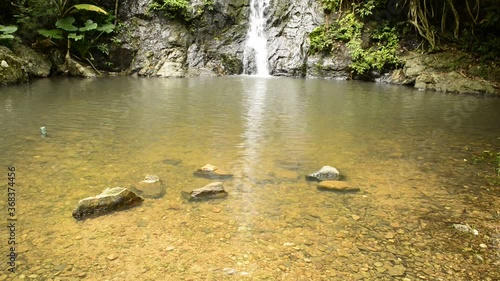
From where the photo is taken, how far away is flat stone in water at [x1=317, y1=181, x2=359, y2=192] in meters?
A: 3.20

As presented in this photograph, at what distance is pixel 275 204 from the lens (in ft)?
9.57

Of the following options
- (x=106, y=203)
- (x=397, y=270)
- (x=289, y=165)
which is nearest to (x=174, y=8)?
(x=289, y=165)

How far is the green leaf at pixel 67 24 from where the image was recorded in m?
12.9

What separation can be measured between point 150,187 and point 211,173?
66cm

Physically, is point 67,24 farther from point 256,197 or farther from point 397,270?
point 397,270

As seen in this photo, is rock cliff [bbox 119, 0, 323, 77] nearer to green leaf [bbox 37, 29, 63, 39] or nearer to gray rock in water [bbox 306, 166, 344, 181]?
green leaf [bbox 37, 29, 63, 39]

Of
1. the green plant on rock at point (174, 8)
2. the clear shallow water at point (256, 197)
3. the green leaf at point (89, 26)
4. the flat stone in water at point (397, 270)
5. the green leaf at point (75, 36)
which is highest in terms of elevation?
the green plant on rock at point (174, 8)

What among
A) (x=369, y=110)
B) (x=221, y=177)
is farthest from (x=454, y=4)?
(x=221, y=177)

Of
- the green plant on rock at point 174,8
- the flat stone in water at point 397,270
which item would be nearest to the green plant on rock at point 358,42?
the green plant on rock at point 174,8

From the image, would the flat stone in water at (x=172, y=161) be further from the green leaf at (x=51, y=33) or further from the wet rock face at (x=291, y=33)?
the wet rock face at (x=291, y=33)

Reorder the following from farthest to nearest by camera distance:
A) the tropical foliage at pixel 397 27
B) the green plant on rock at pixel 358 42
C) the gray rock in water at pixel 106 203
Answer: the green plant on rock at pixel 358 42
the tropical foliage at pixel 397 27
the gray rock in water at pixel 106 203

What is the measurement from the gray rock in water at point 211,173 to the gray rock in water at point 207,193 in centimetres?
39

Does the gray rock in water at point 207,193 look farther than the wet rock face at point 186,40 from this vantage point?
No

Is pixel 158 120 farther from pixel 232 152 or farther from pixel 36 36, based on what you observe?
pixel 36 36
